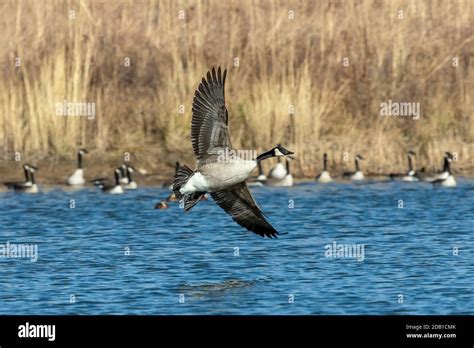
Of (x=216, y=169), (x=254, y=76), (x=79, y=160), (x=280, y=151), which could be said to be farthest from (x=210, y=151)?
(x=254, y=76)

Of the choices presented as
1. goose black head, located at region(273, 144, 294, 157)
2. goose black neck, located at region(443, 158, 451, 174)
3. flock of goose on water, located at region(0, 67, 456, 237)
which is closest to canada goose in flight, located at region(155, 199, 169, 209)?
goose black neck, located at region(443, 158, 451, 174)

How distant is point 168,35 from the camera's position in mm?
25859

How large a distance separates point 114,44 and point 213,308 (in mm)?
14437

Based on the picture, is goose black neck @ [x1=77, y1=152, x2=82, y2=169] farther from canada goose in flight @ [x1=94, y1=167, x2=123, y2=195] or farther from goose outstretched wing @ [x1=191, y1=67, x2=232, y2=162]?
goose outstretched wing @ [x1=191, y1=67, x2=232, y2=162]

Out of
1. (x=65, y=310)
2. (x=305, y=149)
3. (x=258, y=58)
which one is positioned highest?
(x=258, y=58)

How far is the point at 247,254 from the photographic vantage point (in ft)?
56.4

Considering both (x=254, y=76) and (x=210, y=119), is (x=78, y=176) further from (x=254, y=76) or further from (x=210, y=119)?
(x=210, y=119)

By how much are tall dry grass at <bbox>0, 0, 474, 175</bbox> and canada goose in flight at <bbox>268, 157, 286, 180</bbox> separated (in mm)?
497

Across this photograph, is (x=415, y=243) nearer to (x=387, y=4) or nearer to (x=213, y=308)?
(x=213, y=308)

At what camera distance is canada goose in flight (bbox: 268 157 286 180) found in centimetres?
2406

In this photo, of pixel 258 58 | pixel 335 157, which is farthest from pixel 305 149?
pixel 258 58

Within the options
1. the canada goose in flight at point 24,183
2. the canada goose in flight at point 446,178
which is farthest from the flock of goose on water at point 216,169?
the canada goose in flight at point 446,178

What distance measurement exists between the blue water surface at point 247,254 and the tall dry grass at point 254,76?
1.04 m

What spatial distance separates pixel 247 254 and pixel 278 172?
280 inches
